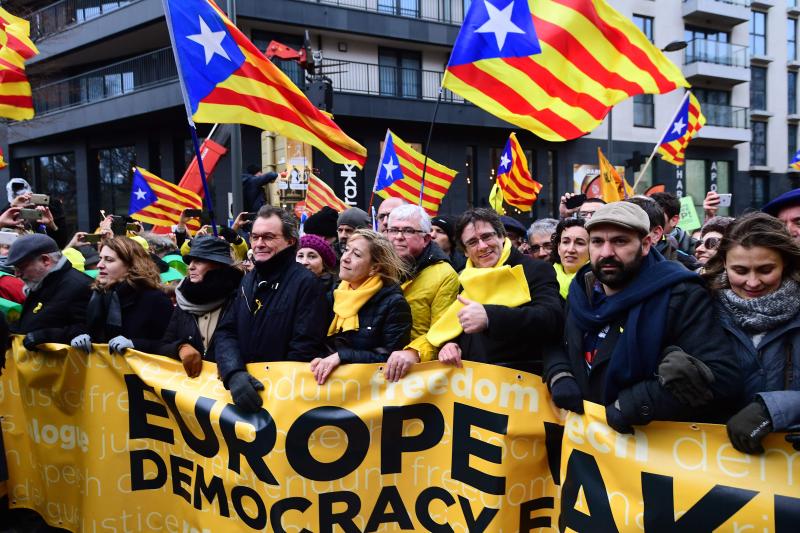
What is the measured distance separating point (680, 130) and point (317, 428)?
9066 mm

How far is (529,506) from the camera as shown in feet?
9.54

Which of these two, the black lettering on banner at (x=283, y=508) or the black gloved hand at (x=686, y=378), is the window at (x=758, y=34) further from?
the black lettering on banner at (x=283, y=508)

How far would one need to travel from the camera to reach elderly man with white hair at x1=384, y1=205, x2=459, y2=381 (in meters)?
3.61

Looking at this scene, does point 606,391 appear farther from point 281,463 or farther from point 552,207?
point 552,207

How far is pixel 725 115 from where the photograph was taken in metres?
30.7

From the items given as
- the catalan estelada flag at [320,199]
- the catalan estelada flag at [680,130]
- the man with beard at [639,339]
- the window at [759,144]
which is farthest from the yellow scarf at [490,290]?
the window at [759,144]

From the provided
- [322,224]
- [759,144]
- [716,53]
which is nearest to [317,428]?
[322,224]

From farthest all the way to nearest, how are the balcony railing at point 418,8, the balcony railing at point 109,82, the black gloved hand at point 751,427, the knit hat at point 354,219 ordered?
the balcony railing at point 418,8 → the balcony railing at point 109,82 → the knit hat at point 354,219 → the black gloved hand at point 751,427

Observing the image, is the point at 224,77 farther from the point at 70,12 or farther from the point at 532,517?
the point at 70,12

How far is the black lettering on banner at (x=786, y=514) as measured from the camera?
7.09 ft

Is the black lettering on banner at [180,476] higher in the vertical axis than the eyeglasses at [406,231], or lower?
lower

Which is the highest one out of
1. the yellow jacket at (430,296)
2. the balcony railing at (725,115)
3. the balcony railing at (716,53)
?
the balcony railing at (716,53)

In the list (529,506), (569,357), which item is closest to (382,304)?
(569,357)

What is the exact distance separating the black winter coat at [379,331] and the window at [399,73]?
19.7m
